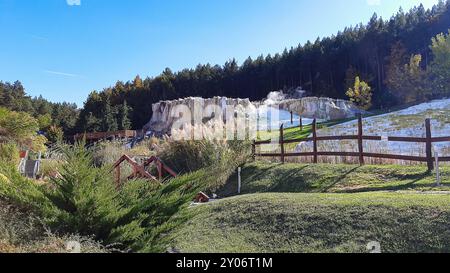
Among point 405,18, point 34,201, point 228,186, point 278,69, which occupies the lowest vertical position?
point 228,186

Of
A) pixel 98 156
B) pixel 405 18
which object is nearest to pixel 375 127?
pixel 98 156

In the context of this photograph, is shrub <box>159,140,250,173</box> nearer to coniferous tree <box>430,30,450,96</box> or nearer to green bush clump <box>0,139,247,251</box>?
green bush clump <box>0,139,247,251</box>

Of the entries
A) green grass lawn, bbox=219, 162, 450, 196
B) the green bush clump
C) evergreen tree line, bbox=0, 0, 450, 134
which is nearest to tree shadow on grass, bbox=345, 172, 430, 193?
green grass lawn, bbox=219, 162, 450, 196

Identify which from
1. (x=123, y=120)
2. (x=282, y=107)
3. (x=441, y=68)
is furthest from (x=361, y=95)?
(x=123, y=120)

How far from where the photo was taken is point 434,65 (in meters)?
39.2

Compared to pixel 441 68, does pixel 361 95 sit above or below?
below

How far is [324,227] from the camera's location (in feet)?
15.9

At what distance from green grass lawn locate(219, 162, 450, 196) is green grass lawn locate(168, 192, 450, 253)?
2560 millimetres

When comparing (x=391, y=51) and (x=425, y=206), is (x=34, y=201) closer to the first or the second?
(x=425, y=206)

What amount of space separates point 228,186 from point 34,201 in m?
7.72

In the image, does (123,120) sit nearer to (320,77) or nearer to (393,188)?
(320,77)

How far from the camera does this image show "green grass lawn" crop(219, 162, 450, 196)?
27.3ft

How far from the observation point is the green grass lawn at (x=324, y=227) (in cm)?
421

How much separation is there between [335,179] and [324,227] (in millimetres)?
4836
